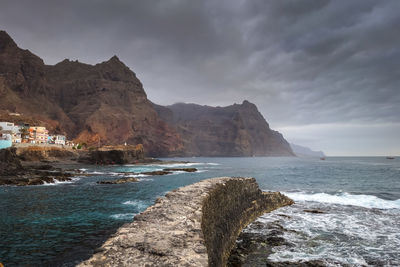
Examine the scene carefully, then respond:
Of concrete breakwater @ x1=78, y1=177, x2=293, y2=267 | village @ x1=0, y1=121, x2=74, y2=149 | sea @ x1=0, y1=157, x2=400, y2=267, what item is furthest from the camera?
village @ x1=0, y1=121, x2=74, y2=149

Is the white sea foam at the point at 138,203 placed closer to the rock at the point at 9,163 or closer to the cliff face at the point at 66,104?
the rock at the point at 9,163

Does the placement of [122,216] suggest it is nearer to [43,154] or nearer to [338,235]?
[338,235]

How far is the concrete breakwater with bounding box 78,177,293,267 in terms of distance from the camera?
12.8 ft

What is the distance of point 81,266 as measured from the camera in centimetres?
348

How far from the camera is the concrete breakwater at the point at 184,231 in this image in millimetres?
3912

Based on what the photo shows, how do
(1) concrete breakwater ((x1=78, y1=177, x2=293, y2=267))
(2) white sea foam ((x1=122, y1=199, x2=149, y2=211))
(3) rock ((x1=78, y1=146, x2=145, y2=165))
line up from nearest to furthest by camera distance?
(1) concrete breakwater ((x1=78, y1=177, x2=293, y2=267))
(2) white sea foam ((x1=122, y1=199, x2=149, y2=211))
(3) rock ((x1=78, y1=146, x2=145, y2=165))

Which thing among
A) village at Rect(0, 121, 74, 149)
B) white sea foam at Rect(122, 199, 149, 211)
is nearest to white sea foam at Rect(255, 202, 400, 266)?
white sea foam at Rect(122, 199, 149, 211)

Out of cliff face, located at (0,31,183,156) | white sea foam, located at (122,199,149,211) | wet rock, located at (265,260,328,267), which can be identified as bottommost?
white sea foam, located at (122,199,149,211)

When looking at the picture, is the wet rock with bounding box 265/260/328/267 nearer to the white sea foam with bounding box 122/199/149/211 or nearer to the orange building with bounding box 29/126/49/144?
the white sea foam with bounding box 122/199/149/211

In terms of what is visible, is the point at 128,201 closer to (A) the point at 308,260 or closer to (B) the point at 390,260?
(A) the point at 308,260

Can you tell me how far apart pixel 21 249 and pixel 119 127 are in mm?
169418

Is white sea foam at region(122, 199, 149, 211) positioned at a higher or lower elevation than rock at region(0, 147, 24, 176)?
lower

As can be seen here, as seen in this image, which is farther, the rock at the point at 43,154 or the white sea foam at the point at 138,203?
the rock at the point at 43,154

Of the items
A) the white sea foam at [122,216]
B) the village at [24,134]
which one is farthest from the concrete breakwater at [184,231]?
the village at [24,134]
